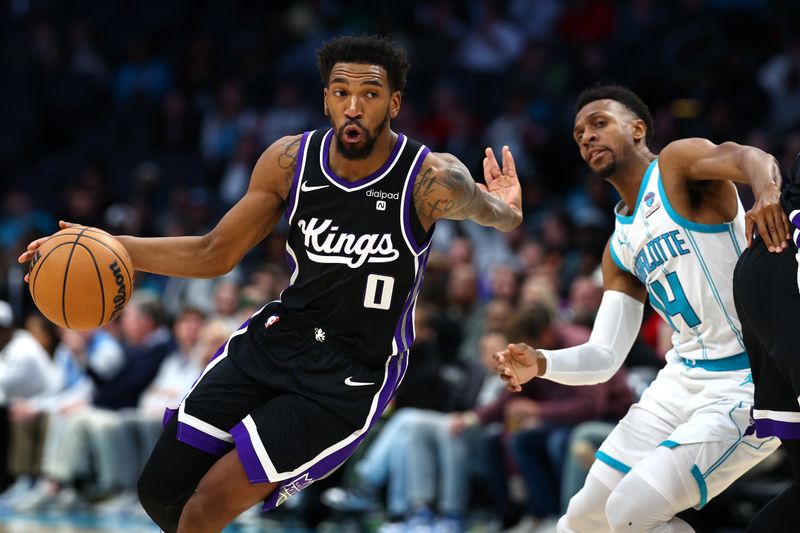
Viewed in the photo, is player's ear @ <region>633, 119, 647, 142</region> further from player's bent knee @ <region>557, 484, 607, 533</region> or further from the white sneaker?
the white sneaker

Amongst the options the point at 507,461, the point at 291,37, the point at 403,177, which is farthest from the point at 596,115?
the point at 291,37

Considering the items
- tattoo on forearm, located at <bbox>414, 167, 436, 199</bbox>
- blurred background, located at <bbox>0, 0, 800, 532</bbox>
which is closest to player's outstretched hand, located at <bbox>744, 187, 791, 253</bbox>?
tattoo on forearm, located at <bbox>414, 167, 436, 199</bbox>

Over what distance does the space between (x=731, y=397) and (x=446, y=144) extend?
→ 8655mm

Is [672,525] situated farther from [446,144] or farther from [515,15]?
[515,15]

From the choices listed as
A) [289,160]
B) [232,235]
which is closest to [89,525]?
[232,235]

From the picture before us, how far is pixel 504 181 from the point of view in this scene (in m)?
5.77

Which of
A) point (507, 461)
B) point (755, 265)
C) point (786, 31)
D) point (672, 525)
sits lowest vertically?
point (507, 461)

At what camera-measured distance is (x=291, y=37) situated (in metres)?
16.5

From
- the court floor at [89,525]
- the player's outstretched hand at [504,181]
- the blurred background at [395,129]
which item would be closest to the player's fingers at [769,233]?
the player's outstretched hand at [504,181]

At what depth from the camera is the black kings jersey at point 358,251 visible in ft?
16.6

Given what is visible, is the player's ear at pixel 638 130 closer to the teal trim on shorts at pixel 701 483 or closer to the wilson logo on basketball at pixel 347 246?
the wilson logo on basketball at pixel 347 246

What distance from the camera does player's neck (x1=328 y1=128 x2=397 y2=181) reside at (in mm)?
5172

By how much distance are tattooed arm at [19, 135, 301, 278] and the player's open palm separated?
Result: 102 centimetres

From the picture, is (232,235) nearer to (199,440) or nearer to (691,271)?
(199,440)
